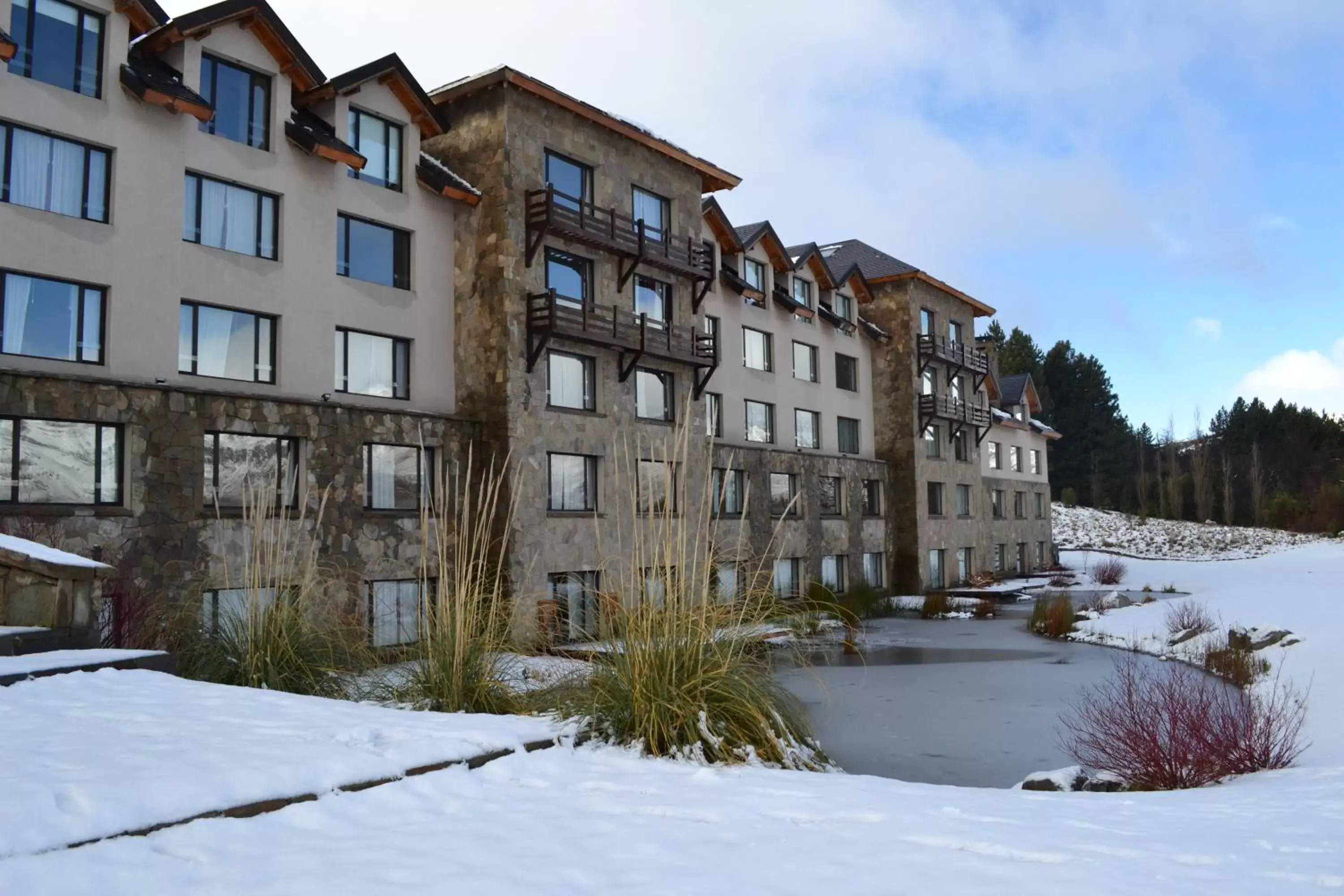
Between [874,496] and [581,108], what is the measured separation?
18.0 meters

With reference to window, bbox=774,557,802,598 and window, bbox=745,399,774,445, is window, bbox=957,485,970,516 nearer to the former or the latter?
window, bbox=774,557,802,598

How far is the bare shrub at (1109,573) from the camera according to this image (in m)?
38.1

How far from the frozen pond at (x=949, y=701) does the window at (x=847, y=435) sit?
1020cm

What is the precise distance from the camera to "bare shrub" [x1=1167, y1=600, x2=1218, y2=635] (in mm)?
20734

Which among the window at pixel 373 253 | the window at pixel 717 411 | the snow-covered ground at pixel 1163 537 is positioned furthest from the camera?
the snow-covered ground at pixel 1163 537

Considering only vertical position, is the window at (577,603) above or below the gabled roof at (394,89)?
below

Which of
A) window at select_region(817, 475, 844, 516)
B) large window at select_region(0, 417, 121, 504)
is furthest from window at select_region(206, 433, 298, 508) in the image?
window at select_region(817, 475, 844, 516)

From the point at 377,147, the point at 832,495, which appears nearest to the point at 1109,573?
the point at 832,495

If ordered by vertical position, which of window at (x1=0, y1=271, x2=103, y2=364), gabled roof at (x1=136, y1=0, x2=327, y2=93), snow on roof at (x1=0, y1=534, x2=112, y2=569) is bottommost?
snow on roof at (x1=0, y1=534, x2=112, y2=569)

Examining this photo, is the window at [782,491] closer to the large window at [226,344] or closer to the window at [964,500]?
the window at [964,500]

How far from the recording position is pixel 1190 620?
21.5 m

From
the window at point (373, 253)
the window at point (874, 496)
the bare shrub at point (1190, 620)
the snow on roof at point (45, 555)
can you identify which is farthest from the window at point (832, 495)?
the snow on roof at point (45, 555)

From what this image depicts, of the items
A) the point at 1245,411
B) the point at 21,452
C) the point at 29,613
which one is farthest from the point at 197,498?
the point at 1245,411

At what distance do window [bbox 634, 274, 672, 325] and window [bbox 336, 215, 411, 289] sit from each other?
5.63m
